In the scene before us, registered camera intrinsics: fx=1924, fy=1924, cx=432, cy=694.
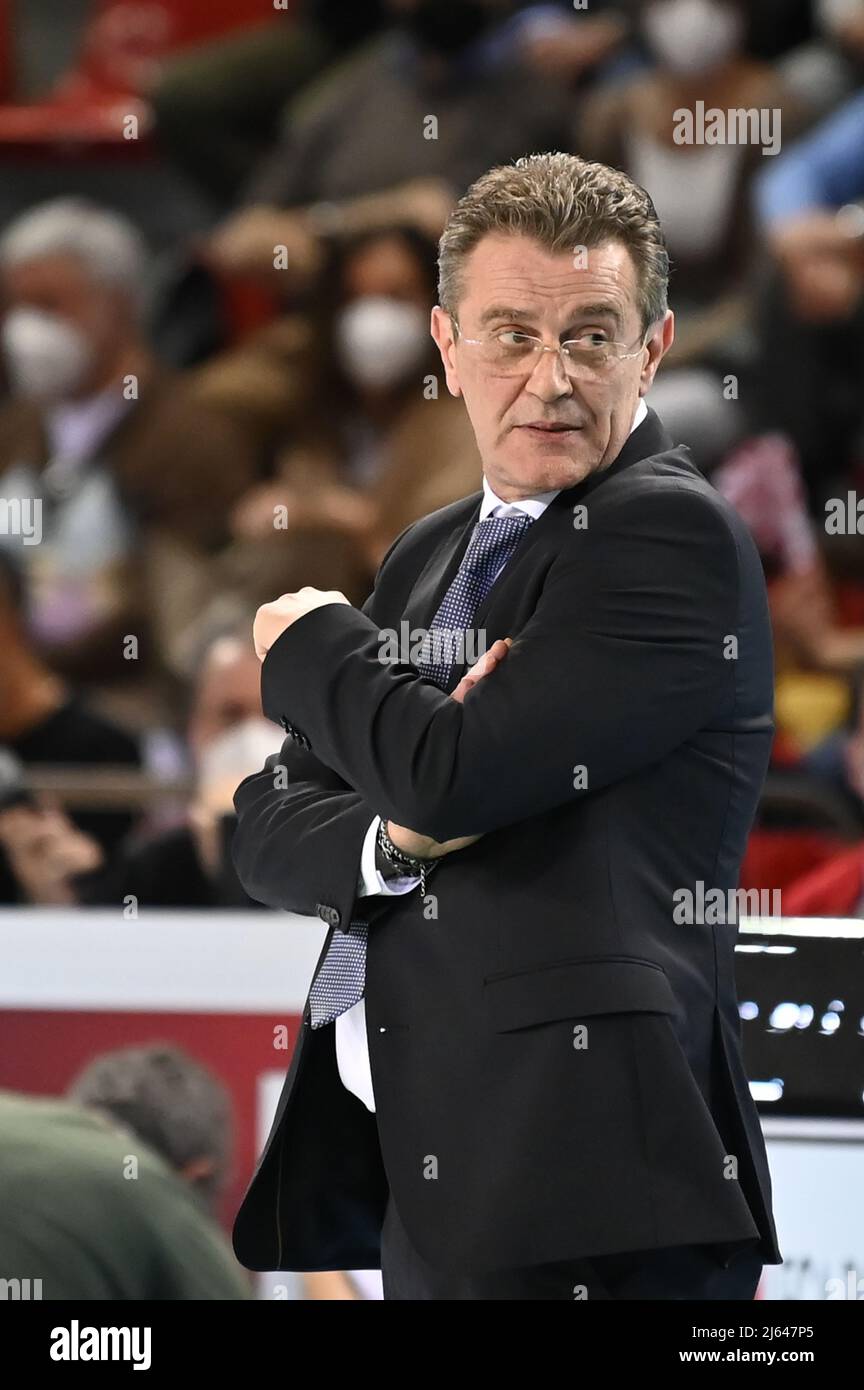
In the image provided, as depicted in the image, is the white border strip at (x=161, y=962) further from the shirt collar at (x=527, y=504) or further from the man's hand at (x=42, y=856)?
the shirt collar at (x=527, y=504)

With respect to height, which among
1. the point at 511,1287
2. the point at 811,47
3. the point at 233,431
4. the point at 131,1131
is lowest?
the point at 511,1287

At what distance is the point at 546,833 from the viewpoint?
60.4 inches

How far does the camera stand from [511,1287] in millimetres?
1509

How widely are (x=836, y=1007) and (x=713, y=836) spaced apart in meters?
0.75

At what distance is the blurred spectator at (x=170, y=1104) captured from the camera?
268 centimetres

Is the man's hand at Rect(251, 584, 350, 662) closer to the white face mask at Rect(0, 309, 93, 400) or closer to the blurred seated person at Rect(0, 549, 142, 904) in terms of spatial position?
the blurred seated person at Rect(0, 549, 142, 904)

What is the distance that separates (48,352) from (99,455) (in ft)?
1.11


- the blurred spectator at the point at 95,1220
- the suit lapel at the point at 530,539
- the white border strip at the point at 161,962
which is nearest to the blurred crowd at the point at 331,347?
the white border strip at the point at 161,962

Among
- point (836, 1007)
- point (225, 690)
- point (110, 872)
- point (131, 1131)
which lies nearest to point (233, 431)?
point (225, 690)

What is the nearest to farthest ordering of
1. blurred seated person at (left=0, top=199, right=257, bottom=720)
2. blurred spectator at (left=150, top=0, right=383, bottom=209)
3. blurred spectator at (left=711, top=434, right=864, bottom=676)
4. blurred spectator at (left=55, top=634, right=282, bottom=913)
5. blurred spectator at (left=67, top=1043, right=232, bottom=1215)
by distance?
blurred spectator at (left=67, top=1043, right=232, bottom=1215) < blurred spectator at (left=55, top=634, right=282, bottom=913) < blurred spectator at (left=711, top=434, right=864, bottom=676) < blurred seated person at (left=0, top=199, right=257, bottom=720) < blurred spectator at (left=150, top=0, right=383, bottom=209)

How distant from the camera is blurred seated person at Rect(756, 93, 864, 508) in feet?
14.8

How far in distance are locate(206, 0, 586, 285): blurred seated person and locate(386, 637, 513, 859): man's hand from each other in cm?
339

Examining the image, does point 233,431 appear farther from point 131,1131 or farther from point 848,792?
point 131,1131

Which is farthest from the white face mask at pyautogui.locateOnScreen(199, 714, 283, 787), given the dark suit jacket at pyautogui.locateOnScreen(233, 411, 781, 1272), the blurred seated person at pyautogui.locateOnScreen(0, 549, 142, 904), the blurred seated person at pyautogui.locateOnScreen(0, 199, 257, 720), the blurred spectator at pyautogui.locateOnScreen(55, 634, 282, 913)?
the dark suit jacket at pyautogui.locateOnScreen(233, 411, 781, 1272)
